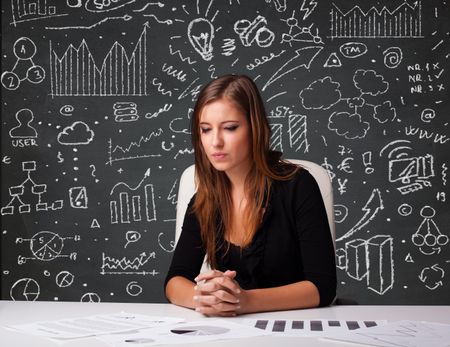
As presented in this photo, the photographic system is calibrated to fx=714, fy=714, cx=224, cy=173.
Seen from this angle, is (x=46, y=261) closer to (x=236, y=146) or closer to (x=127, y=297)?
(x=127, y=297)

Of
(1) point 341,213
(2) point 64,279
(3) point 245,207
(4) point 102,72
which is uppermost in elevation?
(4) point 102,72

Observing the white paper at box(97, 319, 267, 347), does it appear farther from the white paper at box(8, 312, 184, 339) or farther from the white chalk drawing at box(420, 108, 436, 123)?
the white chalk drawing at box(420, 108, 436, 123)

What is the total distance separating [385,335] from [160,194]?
2860 millimetres

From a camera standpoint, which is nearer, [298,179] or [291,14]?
[298,179]

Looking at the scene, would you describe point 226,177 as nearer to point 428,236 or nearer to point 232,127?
point 232,127

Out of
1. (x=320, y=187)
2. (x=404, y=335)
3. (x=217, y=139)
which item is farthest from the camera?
(x=320, y=187)

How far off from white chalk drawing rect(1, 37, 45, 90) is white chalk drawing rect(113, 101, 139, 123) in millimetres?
485

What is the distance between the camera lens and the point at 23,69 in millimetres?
4262

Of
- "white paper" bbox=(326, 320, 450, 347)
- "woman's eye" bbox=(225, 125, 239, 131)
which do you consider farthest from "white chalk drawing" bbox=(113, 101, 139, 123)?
"white paper" bbox=(326, 320, 450, 347)

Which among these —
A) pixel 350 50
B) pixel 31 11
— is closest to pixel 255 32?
pixel 350 50

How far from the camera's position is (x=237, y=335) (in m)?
1.46

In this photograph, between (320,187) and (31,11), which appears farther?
(31,11)

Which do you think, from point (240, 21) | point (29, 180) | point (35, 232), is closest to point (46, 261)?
point (35, 232)

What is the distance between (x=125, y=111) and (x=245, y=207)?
7.00 feet
